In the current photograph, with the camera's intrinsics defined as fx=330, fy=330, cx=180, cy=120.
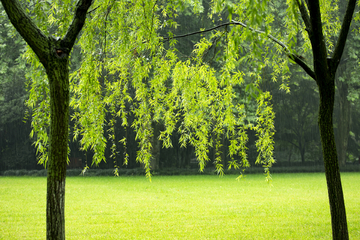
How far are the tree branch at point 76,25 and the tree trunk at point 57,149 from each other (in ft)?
0.73

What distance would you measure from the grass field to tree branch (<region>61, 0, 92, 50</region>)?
14.5 feet

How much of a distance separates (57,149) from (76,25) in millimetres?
1522

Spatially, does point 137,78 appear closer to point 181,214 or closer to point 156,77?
point 156,77

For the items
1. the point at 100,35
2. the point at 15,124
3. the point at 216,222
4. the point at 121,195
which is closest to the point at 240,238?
the point at 216,222

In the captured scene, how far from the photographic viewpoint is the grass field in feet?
23.6

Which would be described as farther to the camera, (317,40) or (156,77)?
(156,77)

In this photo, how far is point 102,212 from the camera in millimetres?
9594

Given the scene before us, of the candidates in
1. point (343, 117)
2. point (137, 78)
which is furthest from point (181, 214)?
point (343, 117)

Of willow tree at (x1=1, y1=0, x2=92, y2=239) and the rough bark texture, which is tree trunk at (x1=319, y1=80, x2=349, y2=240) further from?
willow tree at (x1=1, y1=0, x2=92, y2=239)

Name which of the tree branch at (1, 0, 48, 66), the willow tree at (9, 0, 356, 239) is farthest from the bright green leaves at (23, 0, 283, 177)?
the tree branch at (1, 0, 48, 66)

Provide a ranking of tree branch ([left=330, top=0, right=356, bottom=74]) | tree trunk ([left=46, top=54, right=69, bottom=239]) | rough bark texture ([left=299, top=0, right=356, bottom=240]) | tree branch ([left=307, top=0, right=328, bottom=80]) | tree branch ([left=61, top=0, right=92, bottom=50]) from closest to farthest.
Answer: tree trunk ([left=46, top=54, right=69, bottom=239]) → tree branch ([left=61, top=0, right=92, bottom=50]) → tree branch ([left=307, top=0, right=328, bottom=80]) → rough bark texture ([left=299, top=0, right=356, bottom=240]) → tree branch ([left=330, top=0, right=356, bottom=74])

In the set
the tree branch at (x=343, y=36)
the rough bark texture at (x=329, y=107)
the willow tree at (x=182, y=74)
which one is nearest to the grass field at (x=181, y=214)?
the willow tree at (x=182, y=74)

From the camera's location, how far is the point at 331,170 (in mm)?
4555

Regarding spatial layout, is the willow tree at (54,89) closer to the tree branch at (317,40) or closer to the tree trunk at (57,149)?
the tree trunk at (57,149)
